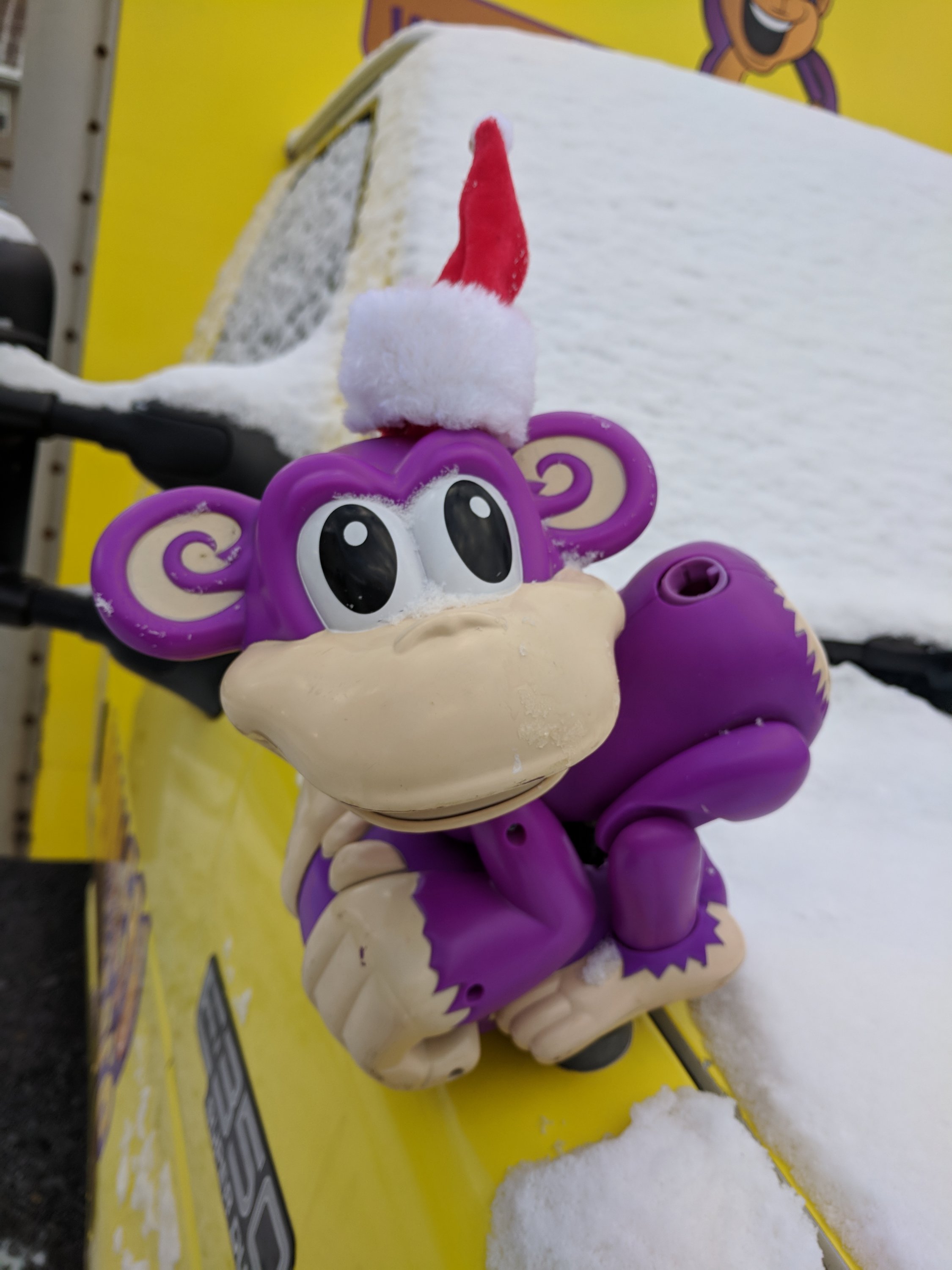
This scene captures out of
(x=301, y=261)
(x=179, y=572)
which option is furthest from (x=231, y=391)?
(x=179, y=572)

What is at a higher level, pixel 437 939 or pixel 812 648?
pixel 812 648

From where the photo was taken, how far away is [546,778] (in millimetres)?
350

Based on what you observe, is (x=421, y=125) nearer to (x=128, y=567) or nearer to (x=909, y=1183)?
(x=128, y=567)

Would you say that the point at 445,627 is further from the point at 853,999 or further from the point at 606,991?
the point at 853,999

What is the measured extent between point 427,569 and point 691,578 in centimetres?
19

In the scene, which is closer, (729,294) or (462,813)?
(462,813)

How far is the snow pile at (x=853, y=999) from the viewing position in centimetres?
43

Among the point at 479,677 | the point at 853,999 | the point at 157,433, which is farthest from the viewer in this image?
the point at 157,433

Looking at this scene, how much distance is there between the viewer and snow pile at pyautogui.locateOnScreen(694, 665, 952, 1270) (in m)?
0.43

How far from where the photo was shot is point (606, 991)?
1.51 ft

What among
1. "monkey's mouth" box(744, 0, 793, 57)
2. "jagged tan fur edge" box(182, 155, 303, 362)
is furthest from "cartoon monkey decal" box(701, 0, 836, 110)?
"jagged tan fur edge" box(182, 155, 303, 362)

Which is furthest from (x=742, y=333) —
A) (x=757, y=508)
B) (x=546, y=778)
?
(x=546, y=778)

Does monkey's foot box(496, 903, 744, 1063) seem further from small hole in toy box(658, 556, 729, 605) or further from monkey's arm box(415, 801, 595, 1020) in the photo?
small hole in toy box(658, 556, 729, 605)

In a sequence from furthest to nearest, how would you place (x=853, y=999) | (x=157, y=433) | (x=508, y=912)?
(x=157, y=433), (x=853, y=999), (x=508, y=912)
